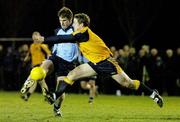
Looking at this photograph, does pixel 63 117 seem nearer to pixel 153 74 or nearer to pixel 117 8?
pixel 153 74

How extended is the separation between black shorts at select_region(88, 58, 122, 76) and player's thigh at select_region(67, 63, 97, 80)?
0.32 ft

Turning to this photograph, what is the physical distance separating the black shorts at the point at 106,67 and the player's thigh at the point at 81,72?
10 cm

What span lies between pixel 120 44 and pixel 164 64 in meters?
15.7

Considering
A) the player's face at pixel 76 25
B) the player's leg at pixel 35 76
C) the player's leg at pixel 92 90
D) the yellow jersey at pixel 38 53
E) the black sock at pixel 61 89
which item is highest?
the player's face at pixel 76 25

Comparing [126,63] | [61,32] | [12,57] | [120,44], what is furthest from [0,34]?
[61,32]

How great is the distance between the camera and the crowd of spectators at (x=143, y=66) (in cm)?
2675

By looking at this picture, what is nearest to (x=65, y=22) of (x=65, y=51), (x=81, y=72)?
(x=65, y=51)

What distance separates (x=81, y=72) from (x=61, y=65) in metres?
1.23

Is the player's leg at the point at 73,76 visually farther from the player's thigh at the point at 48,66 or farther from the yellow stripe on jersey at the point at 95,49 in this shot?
the player's thigh at the point at 48,66

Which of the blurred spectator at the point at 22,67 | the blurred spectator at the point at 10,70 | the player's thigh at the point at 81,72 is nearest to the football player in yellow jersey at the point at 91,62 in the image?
the player's thigh at the point at 81,72

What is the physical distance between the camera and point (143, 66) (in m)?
27.1

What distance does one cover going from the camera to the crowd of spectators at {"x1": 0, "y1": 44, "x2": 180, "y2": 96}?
26.8m

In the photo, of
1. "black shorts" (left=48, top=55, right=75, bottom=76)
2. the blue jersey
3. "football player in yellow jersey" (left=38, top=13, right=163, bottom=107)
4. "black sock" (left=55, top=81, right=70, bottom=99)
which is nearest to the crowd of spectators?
the blue jersey

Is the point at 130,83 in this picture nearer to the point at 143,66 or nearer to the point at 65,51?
the point at 65,51
